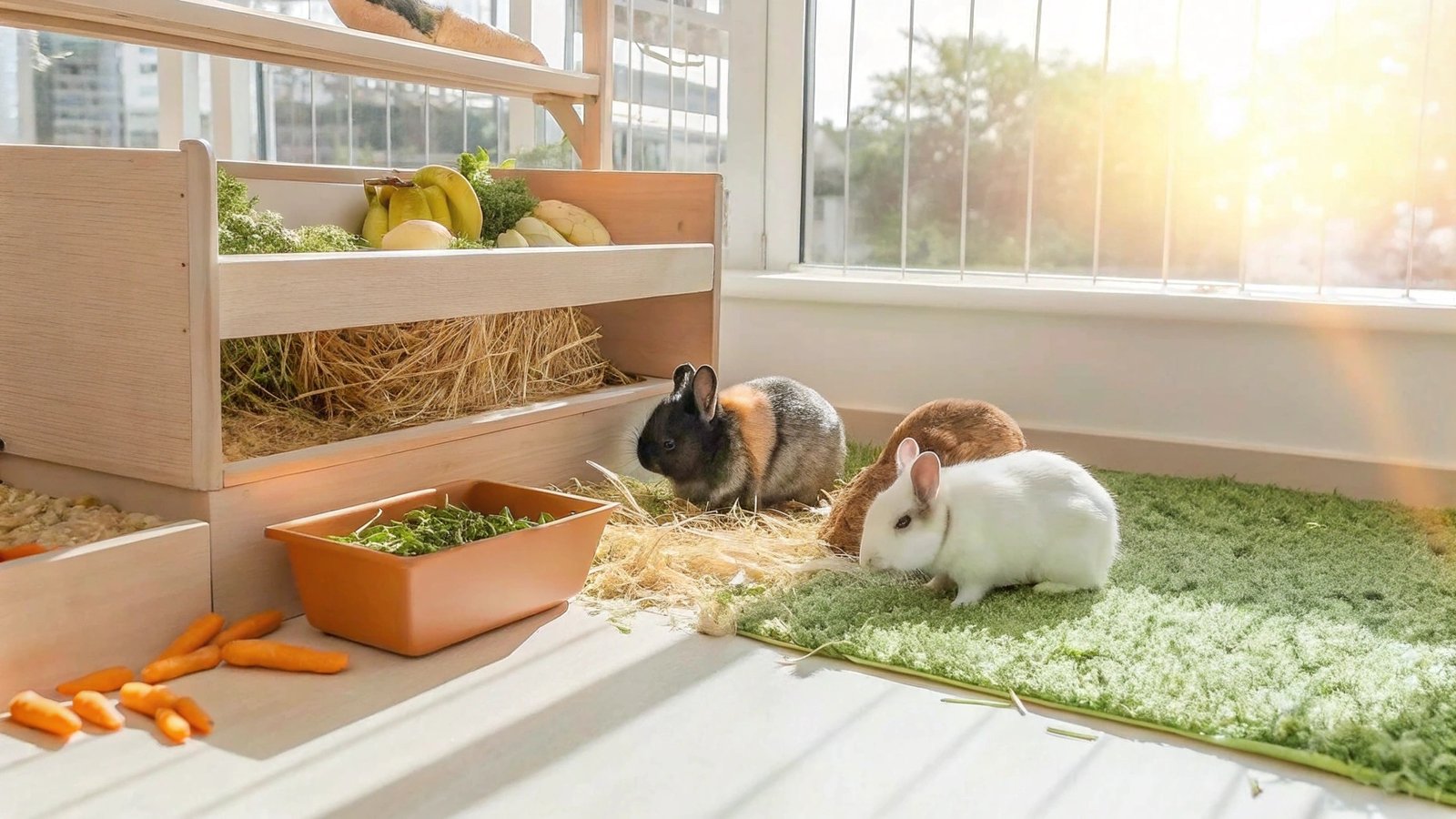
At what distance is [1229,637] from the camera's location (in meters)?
2.11

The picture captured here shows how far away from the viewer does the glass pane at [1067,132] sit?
3750 mm

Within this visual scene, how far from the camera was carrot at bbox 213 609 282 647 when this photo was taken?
2.01 m

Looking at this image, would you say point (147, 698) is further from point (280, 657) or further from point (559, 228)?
point (559, 228)

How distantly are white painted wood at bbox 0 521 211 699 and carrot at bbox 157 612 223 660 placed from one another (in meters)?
0.03

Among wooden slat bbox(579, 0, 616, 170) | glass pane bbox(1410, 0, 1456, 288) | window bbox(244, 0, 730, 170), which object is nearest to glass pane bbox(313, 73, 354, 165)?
window bbox(244, 0, 730, 170)

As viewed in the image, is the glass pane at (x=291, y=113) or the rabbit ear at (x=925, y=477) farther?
the glass pane at (x=291, y=113)

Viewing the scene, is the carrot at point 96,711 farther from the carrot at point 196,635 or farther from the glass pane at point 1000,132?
the glass pane at point 1000,132

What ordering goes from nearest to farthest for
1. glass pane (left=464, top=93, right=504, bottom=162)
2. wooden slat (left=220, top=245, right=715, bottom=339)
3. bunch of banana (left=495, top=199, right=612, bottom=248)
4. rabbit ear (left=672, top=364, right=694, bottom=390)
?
wooden slat (left=220, top=245, right=715, bottom=339)
rabbit ear (left=672, top=364, right=694, bottom=390)
bunch of banana (left=495, top=199, right=612, bottom=248)
glass pane (left=464, top=93, right=504, bottom=162)

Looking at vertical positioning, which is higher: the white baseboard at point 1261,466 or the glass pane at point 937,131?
the glass pane at point 937,131

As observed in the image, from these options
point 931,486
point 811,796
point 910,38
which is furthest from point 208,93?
point 811,796

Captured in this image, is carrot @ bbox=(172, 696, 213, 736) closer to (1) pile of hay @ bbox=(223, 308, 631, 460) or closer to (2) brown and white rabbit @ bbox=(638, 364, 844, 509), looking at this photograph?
(1) pile of hay @ bbox=(223, 308, 631, 460)

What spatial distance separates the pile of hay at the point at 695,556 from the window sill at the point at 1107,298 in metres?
1.07

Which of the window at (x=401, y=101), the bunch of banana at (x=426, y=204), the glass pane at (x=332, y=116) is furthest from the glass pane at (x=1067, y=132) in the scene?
the glass pane at (x=332, y=116)

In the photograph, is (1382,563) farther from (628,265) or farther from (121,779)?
(121,779)
